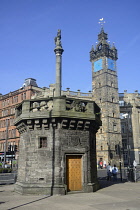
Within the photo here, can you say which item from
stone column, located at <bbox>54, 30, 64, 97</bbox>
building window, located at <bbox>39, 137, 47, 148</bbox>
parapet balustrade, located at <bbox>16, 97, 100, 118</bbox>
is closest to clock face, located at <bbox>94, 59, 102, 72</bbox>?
stone column, located at <bbox>54, 30, 64, 97</bbox>

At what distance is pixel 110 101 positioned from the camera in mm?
49094

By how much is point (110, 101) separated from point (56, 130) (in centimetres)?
3837

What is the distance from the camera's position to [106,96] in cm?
4866

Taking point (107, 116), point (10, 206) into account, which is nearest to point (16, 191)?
point (10, 206)

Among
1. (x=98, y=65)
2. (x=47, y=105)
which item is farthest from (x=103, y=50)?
(x=47, y=105)

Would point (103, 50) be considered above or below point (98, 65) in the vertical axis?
above

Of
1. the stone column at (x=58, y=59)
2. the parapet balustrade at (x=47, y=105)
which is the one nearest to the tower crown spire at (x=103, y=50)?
the stone column at (x=58, y=59)

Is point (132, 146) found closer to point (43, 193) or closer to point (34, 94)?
point (34, 94)

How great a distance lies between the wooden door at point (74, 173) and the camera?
39.3 feet

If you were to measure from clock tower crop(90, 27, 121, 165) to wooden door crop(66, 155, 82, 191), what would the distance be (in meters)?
34.5

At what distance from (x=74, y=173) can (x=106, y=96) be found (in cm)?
3780

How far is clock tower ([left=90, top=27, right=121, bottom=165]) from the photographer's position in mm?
46656

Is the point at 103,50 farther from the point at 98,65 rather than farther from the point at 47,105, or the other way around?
the point at 47,105

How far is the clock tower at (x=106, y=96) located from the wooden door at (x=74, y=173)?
34519mm
